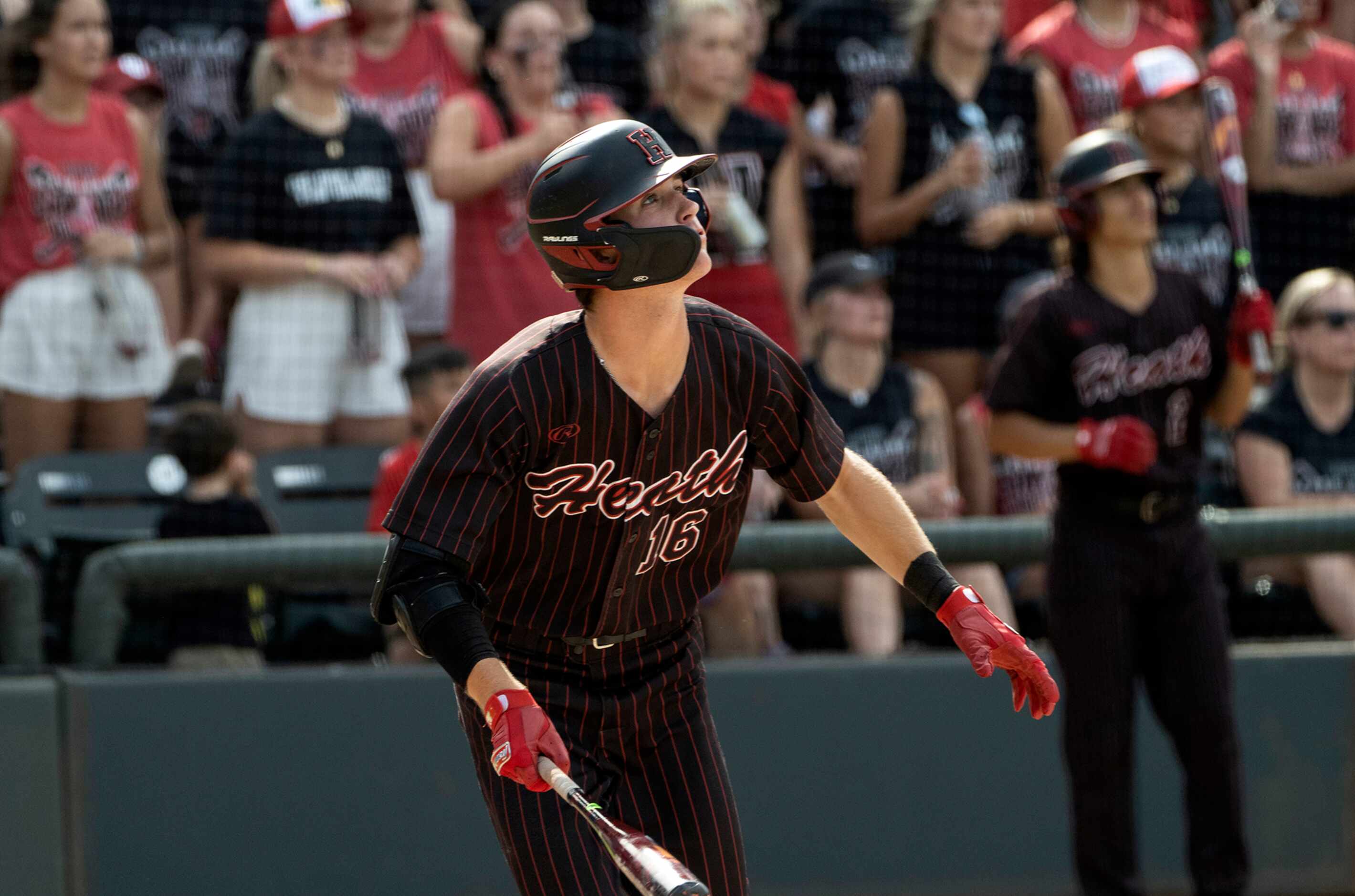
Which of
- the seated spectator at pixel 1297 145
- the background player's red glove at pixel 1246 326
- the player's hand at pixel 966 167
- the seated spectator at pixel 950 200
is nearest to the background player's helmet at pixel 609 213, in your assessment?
the background player's red glove at pixel 1246 326

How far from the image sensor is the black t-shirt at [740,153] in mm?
5816

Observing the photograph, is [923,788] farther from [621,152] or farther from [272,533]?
[621,152]

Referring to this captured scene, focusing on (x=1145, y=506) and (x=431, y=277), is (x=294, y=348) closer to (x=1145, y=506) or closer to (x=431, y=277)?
(x=431, y=277)

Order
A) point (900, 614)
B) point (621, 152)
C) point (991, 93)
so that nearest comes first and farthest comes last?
A: point (621, 152) < point (900, 614) < point (991, 93)

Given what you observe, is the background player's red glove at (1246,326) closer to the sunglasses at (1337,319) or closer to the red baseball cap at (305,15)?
the sunglasses at (1337,319)

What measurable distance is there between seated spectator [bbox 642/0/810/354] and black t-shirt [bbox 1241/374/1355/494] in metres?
1.59

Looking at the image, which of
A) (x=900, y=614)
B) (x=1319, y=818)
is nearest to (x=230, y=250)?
(x=900, y=614)

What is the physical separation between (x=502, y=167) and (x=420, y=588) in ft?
10.7

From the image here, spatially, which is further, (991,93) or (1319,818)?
(991,93)

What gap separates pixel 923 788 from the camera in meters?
5.21

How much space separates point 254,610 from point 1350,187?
4.38m

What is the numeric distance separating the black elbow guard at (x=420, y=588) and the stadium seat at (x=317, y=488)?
2825mm

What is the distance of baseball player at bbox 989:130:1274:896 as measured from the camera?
14.6 ft

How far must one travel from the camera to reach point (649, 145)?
2699 mm
